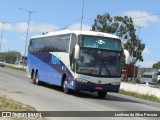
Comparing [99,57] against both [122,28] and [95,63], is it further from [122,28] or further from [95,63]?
[122,28]

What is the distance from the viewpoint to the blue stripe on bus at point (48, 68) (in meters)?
27.4

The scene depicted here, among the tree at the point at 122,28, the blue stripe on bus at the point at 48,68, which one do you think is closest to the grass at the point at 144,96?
the blue stripe on bus at the point at 48,68

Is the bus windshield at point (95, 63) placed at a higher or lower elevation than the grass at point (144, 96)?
higher

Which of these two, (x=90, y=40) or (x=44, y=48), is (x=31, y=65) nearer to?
(x=44, y=48)

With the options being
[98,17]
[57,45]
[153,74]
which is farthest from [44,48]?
[98,17]

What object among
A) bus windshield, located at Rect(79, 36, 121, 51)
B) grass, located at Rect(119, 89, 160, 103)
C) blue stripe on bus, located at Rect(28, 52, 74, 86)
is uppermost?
bus windshield, located at Rect(79, 36, 121, 51)

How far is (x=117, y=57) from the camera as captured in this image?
25.2m

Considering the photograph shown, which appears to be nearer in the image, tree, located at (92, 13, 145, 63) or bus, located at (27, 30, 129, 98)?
bus, located at (27, 30, 129, 98)

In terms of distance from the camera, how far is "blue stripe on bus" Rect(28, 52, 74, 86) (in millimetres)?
27406

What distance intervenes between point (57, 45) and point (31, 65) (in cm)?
770

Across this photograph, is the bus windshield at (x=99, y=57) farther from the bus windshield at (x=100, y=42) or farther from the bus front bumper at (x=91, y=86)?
the bus front bumper at (x=91, y=86)

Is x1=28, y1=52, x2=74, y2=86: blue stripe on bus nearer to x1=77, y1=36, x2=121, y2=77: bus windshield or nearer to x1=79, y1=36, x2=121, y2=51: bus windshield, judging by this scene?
x1=77, y1=36, x2=121, y2=77: bus windshield

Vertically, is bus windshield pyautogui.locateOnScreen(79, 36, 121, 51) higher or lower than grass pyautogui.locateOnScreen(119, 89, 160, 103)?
higher

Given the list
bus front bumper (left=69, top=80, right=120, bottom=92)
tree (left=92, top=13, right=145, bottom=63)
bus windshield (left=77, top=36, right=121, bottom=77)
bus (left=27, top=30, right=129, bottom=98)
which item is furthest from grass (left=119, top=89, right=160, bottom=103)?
tree (left=92, top=13, right=145, bottom=63)
